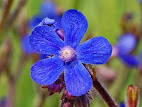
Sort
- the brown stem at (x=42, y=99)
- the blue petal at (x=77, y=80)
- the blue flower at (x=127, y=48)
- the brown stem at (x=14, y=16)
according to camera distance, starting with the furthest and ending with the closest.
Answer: the blue flower at (x=127, y=48)
the brown stem at (x=42, y=99)
the brown stem at (x=14, y=16)
the blue petal at (x=77, y=80)

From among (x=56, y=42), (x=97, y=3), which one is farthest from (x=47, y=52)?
(x=97, y=3)

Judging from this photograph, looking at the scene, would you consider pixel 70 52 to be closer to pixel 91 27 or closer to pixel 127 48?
pixel 127 48

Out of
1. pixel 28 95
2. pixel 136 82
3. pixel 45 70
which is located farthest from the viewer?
pixel 28 95

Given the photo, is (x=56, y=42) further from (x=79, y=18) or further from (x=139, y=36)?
(x=139, y=36)

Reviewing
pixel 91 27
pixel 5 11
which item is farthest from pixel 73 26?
pixel 91 27

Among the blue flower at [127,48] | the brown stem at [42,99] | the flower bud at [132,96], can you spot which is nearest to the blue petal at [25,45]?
the brown stem at [42,99]

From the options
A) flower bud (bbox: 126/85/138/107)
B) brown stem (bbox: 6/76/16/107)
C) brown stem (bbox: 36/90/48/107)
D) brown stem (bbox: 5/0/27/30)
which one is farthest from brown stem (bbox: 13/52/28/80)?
flower bud (bbox: 126/85/138/107)

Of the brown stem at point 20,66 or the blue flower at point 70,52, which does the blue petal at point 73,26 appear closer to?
the blue flower at point 70,52
